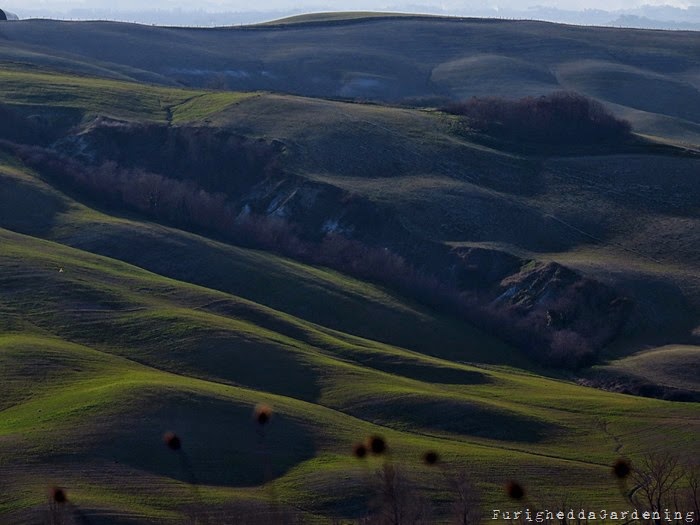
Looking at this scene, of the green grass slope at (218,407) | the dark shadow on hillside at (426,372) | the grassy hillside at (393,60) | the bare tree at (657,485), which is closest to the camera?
the bare tree at (657,485)

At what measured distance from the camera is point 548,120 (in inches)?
4747

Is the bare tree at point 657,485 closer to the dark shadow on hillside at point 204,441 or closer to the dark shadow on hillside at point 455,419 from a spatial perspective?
the dark shadow on hillside at point 455,419

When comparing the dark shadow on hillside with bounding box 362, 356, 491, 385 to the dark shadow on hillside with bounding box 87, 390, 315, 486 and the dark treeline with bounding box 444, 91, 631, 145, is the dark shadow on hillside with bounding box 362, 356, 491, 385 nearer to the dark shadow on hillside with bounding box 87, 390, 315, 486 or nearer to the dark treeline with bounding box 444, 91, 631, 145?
the dark shadow on hillside with bounding box 87, 390, 315, 486

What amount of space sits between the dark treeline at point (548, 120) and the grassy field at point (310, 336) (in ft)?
14.0

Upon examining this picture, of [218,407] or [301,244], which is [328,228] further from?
[218,407]

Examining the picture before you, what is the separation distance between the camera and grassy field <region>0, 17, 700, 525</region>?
48906mm

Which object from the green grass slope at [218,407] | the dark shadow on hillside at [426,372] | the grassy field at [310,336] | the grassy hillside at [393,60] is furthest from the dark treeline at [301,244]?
the grassy hillside at [393,60]

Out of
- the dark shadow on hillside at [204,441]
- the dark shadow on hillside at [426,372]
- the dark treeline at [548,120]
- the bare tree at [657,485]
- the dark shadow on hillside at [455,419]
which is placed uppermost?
the dark treeline at [548,120]

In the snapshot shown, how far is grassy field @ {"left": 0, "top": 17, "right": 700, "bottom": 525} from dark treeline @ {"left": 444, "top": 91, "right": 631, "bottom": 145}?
14.0 feet

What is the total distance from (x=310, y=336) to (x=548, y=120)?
54402 mm

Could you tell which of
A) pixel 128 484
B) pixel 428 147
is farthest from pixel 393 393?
pixel 428 147

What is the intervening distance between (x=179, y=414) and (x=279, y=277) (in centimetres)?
3222

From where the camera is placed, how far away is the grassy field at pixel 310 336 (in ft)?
160

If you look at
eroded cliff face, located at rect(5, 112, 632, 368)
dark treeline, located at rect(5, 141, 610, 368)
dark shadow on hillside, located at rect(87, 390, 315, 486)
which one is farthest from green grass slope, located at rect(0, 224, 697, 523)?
eroded cliff face, located at rect(5, 112, 632, 368)
